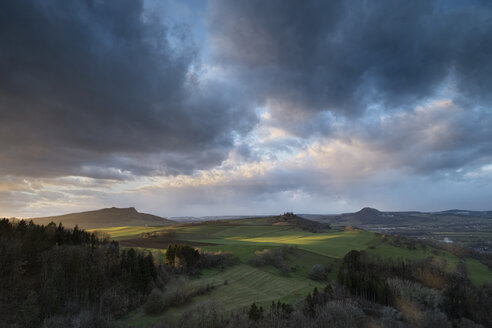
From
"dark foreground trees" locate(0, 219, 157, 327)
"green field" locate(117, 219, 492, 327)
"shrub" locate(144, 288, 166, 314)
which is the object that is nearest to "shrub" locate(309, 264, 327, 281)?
"green field" locate(117, 219, 492, 327)

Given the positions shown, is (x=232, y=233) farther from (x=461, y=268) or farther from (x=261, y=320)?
(x=261, y=320)

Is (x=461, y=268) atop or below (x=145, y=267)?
below

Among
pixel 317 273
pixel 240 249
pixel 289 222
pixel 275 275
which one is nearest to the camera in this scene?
pixel 275 275

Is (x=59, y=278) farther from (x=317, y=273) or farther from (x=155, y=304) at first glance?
(x=317, y=273)

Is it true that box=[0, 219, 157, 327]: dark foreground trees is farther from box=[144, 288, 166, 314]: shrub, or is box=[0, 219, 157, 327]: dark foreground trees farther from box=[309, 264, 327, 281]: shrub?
box=[309, 264, 327, 281]: shrub

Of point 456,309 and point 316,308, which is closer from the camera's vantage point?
point 316,308

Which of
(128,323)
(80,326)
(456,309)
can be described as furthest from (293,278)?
(80,326)

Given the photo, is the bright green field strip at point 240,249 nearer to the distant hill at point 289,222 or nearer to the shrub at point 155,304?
the shrub at point 155,304

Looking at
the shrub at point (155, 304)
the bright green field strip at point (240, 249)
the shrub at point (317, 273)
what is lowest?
the shrub at point (317, 273)

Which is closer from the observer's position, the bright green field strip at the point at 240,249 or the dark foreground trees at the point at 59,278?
the dark foreground trees at the point at 59,278

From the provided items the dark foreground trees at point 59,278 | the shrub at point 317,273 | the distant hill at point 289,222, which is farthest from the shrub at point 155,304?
the distant hill at point 289,222

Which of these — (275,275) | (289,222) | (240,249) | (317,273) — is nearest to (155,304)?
(275,275)

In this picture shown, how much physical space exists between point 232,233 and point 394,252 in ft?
180

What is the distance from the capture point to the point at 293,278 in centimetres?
4928
